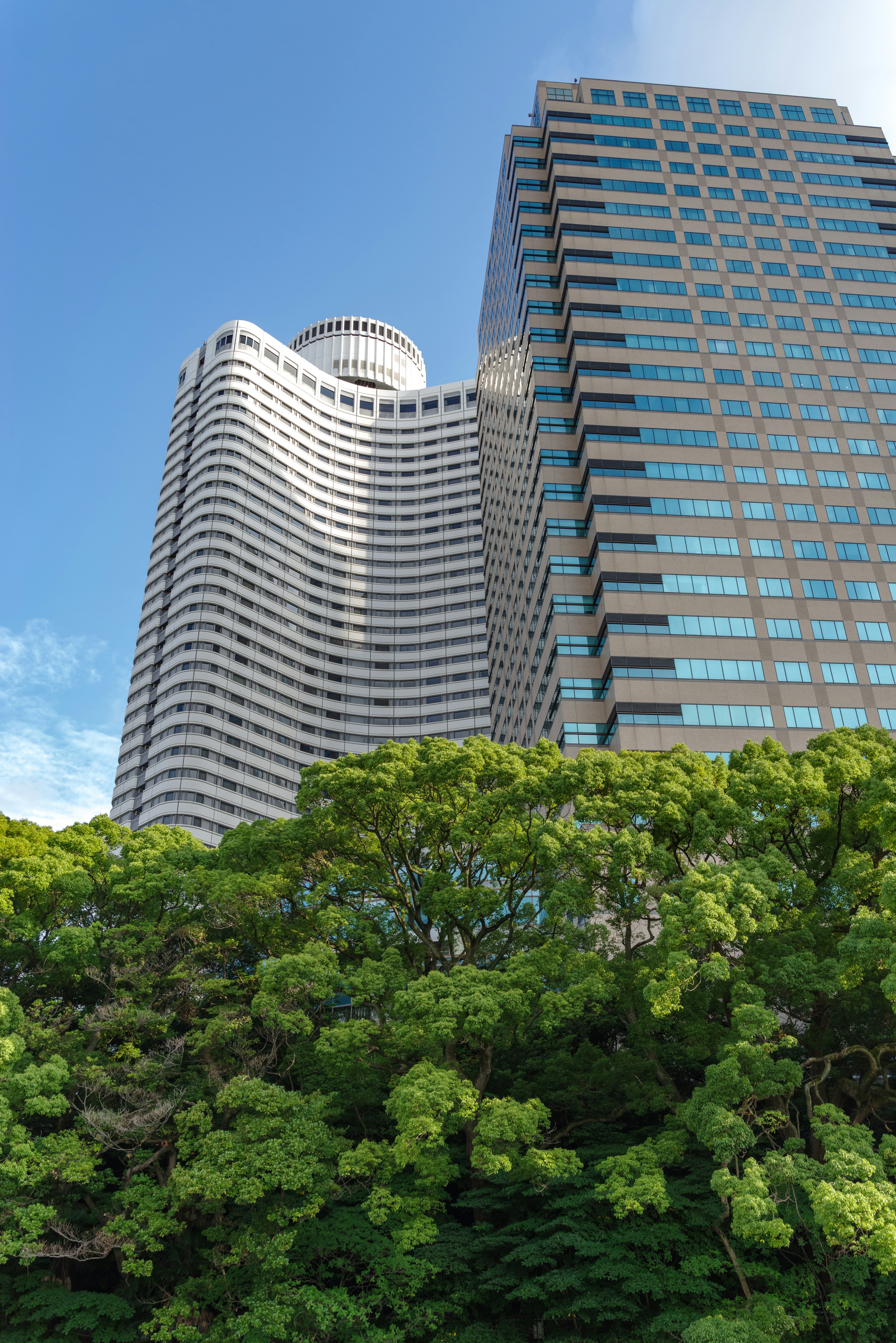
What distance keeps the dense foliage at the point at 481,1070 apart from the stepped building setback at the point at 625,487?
95.7 ft

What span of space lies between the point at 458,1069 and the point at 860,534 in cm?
5359

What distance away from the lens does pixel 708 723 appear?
60.4 metres

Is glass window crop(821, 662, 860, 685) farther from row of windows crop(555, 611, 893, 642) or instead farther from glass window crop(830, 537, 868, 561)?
glass window crop(830, 537, 868, 561)

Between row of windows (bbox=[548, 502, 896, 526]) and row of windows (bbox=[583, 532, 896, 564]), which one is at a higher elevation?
row of windows (bbox=[548, 502, 896, 526])

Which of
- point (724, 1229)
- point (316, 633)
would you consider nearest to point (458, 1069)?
point (724, 1229)

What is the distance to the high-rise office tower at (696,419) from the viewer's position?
207 feet

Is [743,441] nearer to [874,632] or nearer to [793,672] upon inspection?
[874,632]

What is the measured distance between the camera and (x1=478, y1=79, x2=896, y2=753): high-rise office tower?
207 ft

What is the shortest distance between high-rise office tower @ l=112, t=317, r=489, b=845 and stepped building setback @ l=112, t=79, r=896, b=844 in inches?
19.9

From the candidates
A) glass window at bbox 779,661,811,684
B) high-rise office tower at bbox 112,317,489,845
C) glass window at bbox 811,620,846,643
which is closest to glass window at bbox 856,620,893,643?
glass window at bbox 811,620,846,643

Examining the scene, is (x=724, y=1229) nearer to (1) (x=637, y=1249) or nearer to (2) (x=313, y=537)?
(1) (x=637, y=1249)

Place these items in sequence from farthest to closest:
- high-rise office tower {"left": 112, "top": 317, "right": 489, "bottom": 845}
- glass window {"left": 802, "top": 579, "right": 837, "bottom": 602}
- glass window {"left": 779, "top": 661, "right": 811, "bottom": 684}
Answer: high-rise office tower {"left": 112, "top": 317, "right": 489, "bottom": 845} < glass window {"left": 802, "top": 579, "right": 837, "bottom": 602} < glass window {"left": 779, "top": 661, "right": 811, "bottom": 684}

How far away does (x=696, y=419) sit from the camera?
232ft

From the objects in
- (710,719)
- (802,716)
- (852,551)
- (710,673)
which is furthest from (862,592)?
(710,719)
